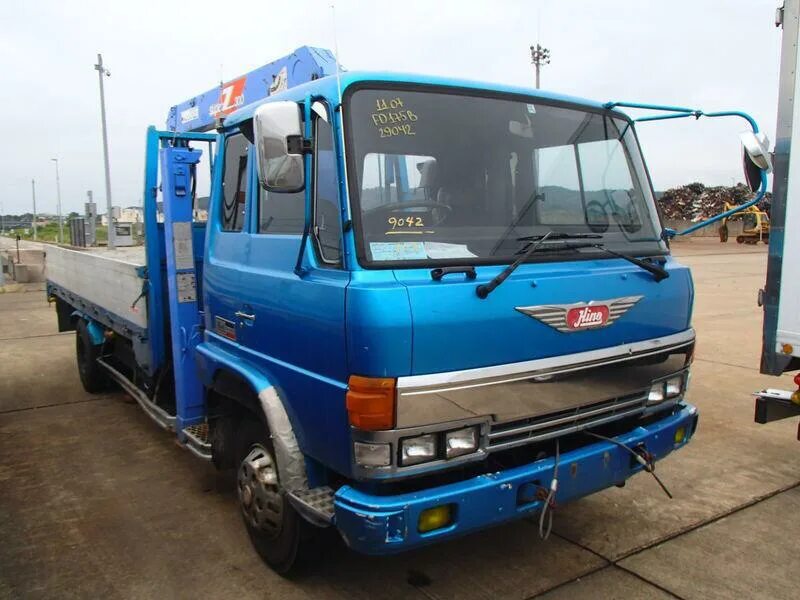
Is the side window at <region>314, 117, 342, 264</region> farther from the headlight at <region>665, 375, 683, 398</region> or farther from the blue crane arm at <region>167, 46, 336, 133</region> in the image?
the headlight at <region>665, 375, 683, 398</region>

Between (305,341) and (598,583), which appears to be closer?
(305,341)

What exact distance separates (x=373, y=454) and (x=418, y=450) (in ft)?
0.57

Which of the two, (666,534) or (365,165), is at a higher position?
(365,165)

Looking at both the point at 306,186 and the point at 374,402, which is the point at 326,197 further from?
the point at 374,402

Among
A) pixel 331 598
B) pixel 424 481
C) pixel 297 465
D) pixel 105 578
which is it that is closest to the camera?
pixel 424 481

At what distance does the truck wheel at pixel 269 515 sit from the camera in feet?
9.92

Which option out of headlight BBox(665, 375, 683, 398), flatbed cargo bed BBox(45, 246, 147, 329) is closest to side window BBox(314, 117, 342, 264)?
headlight BBox(665, 375, 683, 398)

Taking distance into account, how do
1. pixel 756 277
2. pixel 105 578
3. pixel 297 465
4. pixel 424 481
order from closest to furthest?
1. pixel 424 481
2. pixel 297 465
3. pixel 105 578
4. pixel 756 277

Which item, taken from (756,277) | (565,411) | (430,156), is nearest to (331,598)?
(565,411)

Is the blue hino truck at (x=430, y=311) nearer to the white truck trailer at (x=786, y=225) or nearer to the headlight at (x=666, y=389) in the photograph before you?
the headlight at (x=666, y=389)

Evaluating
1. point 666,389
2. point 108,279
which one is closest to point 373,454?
point 666,389

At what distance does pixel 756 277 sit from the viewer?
16781mm

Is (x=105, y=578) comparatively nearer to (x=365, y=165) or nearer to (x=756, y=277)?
(x=365, y=165)

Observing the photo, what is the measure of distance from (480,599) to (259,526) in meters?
1.10
